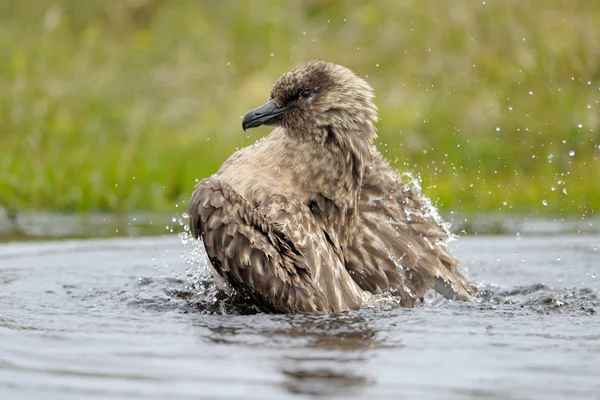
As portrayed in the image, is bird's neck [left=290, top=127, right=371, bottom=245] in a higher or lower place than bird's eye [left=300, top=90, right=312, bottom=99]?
lower

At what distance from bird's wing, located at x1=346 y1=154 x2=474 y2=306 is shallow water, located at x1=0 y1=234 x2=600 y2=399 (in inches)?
5.6

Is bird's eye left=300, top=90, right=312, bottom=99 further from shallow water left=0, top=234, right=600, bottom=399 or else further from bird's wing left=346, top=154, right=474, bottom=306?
shallow water left=0, top=234, right=600, bottom=399

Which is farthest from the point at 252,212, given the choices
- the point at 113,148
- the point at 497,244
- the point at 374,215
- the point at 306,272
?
the point at 113,148

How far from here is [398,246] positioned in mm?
5895

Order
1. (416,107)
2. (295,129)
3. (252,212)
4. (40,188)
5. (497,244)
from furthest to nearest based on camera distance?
(416,107), (40,188), (497,244), (295,129), (252,212)

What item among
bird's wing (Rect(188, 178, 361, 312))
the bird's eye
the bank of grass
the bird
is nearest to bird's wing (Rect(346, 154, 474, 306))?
the bird

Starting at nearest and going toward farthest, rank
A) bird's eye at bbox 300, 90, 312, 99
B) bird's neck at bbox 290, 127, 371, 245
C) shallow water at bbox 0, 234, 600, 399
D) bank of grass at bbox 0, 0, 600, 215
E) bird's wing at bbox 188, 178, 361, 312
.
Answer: shallow water at bbox 0, 234, 600, 399, bird's wing at bbox 188, 178, 361, 312, bird's neck at bbox 290, 127, 371, 245, bird's eye at bbox 300, 90, 312, 99, bank of grass at bbox 0, 0, 600, 215

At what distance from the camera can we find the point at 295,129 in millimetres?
5906

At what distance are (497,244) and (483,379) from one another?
408 cm

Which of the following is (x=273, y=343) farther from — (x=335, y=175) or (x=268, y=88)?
(x=268, y=88)

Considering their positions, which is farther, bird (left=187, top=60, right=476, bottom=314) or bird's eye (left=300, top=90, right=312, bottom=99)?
bird's eye (left=300, top=90, right=312, bottom=99)

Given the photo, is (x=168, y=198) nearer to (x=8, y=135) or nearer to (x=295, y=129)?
(x=8, y=135)

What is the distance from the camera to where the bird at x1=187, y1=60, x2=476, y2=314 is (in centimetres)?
534

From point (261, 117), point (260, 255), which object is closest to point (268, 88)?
point (261, 117)
